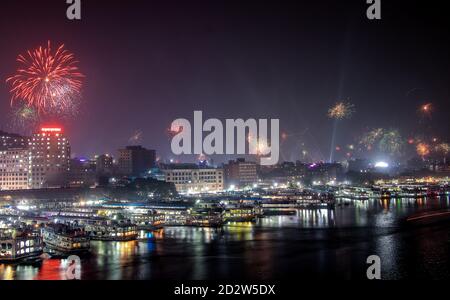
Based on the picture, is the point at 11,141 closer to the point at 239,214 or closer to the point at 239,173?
the point at 239,173

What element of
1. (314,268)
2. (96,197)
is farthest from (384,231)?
(96,197)

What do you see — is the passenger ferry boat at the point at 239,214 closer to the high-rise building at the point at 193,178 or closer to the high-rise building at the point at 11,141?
the high-rise building at the point at 193,178

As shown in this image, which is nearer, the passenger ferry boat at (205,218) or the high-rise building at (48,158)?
the passenger ferry boat at (205,218)

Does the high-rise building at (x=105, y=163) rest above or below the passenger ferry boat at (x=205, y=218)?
above

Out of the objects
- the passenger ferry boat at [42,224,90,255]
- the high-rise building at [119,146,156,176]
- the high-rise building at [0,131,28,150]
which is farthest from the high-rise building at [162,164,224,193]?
the passenger ferry boat at [42,224,90,255]

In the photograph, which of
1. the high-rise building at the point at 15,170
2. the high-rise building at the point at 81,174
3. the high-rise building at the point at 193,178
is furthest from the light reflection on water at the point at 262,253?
the high-rise building at the point at 193,178

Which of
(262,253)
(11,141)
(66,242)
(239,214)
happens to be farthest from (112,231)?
(11,141)
